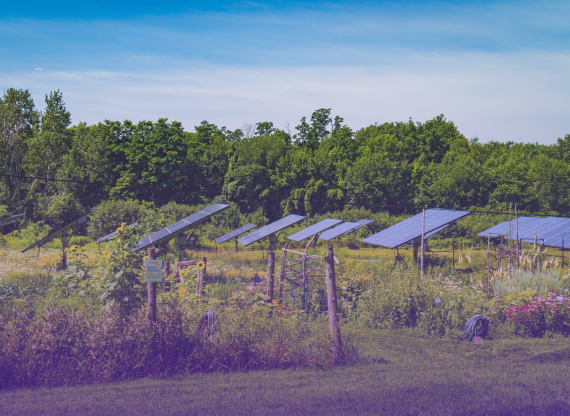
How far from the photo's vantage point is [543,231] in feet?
68.3

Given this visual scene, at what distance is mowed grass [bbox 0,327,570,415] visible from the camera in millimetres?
5156

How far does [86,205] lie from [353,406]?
4818 cm

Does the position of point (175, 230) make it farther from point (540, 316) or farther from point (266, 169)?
point (266, 169)

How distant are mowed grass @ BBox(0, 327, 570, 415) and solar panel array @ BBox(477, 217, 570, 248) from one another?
1213cm

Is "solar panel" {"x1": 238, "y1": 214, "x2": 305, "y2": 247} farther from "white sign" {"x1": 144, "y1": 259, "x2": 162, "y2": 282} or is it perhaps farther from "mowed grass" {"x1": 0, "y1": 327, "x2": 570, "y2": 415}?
"mowed grass" {"x1": 0, "y1": 327, "x2": 570, "y2": 415}

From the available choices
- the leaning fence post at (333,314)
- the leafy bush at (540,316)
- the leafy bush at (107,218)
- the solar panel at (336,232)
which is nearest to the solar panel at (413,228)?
the solar panel at (336,232)

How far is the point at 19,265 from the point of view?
57.8 feet

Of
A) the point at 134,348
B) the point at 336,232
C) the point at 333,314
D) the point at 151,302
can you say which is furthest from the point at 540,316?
the point at 336,232

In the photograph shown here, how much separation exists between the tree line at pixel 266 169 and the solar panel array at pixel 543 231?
24496 mm

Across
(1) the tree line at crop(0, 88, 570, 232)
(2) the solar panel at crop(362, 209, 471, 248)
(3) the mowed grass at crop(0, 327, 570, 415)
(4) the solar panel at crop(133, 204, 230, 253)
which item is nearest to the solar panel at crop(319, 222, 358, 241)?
(2) the solar panel at crop(362, 209, 471, 248)

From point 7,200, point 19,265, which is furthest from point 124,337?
point 7,200

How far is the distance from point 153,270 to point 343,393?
3280 mm

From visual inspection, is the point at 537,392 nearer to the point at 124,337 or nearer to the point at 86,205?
the point at 124,337

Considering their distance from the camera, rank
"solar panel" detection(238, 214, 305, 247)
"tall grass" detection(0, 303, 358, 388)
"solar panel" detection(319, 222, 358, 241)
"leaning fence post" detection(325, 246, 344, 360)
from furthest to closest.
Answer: "solar panel" detection(319, 222, 358, 241) → "solar panel" detection(238, 214, 305, 247) → "leaning fence post" detection(325, 246, 344, 360) → "tall grass" detection(0, 303, 358, 388)
